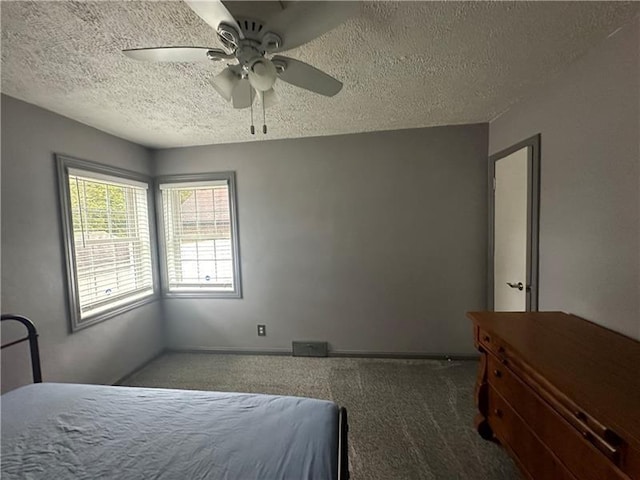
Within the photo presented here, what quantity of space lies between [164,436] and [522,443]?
168 centimetres

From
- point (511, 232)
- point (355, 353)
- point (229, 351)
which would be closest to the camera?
point (511, 232)

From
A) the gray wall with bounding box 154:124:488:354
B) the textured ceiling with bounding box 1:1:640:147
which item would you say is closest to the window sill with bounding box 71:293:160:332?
the gray wall with bounding box 154:124:488:354

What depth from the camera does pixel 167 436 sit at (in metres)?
1.16

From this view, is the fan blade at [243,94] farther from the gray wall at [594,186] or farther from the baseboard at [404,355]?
the baseboard at [404,355]

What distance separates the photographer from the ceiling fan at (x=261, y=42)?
3.15 ft

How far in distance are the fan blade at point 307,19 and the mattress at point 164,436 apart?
156 centimetres

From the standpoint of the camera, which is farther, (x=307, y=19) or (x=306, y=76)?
(x=306, y=76)

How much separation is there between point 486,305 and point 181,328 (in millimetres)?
3358

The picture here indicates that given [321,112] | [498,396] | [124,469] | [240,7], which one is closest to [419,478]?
[498,396]

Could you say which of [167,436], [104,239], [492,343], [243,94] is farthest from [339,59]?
[104,239]

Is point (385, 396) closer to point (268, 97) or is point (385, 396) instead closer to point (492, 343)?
point (492, 343)

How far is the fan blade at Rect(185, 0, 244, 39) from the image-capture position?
2.97ft

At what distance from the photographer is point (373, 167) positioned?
294 centimetres

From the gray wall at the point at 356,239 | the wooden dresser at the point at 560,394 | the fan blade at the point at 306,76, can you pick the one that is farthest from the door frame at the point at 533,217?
the fan blade at the point at 306,76
